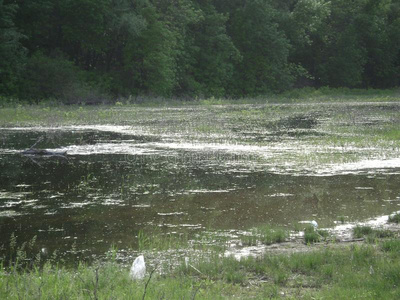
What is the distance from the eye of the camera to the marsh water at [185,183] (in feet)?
29.0

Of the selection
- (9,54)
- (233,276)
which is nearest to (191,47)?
(9,54)

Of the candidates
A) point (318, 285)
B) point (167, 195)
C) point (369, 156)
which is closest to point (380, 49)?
point (369, 156)

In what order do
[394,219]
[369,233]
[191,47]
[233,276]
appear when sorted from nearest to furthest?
[233,276] → [369,233] → [394,219] → [191,47]

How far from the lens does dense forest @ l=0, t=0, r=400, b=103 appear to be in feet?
135

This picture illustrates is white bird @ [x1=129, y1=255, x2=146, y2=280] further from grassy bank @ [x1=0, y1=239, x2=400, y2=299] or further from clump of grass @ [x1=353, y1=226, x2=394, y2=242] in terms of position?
clump of grass @ [x1=353, y1=226, x2=394, y2=242]

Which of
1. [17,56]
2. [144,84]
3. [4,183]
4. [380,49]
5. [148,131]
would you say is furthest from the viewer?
[380,49]

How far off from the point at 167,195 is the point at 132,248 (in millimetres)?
3491

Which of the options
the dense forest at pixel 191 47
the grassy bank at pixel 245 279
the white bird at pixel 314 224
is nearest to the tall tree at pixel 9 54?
the dense forest at pixel 191 47

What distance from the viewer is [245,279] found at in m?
6.11

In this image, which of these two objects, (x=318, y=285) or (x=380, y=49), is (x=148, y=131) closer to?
(x=318, y=285)

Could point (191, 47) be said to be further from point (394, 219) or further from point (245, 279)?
point (245, 279)

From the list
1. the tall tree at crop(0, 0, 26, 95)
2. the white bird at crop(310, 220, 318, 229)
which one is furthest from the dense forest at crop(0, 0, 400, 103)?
the white bird at crop(310, 220, 318, 229)

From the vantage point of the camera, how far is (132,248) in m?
7.50

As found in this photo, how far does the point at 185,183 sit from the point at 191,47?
43229 mm
